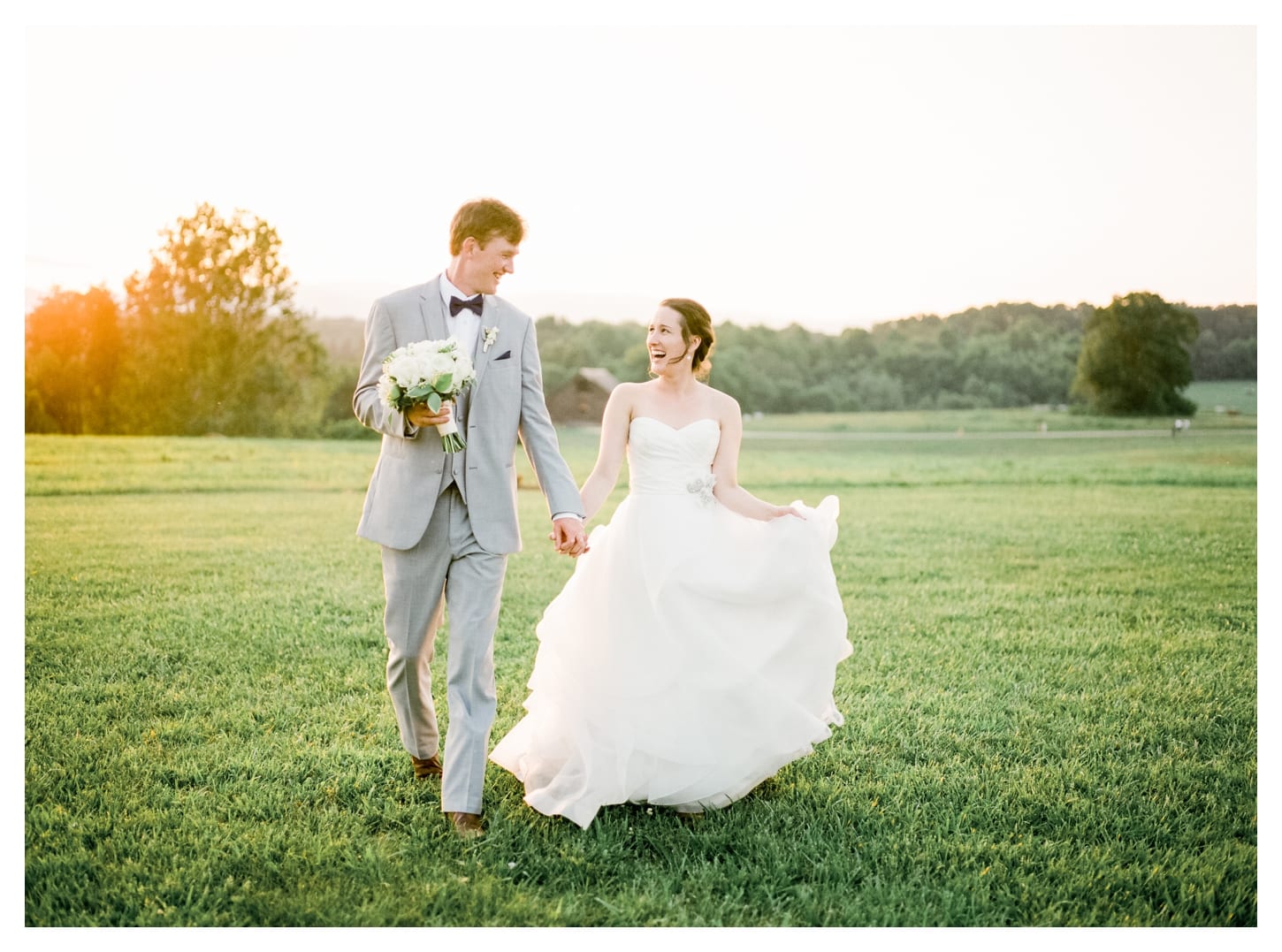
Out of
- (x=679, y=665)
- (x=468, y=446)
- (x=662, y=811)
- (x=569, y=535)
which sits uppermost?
(x=468, y=446)

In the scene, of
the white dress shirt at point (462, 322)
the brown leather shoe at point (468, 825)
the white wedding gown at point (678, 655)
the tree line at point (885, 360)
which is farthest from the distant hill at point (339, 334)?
the brown leather shoe at point (468, 825)

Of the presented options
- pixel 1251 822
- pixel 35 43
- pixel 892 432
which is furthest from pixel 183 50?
pixel 892 432

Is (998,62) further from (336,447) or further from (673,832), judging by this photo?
(336,447)

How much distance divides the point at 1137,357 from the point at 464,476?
18.4 meters

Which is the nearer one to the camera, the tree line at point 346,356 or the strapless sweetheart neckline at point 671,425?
the strapless sweetheart neckline at point 671,425

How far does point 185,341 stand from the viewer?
Answer: 20047 mm

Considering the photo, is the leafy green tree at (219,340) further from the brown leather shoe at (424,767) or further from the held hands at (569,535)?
the held hands at (569,535)

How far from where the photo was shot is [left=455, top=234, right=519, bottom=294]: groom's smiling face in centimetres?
358

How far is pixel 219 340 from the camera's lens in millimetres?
20484

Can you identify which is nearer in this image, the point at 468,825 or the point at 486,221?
the point at 468,825

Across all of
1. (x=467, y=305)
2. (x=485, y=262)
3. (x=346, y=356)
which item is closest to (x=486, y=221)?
(x=485, y=262)

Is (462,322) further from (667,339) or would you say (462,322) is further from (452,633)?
(452,633)

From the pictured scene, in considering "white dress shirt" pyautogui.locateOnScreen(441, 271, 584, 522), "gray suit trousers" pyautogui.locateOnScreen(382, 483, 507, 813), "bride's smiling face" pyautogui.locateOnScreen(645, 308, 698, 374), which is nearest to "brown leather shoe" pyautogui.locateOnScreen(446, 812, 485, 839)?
"gray suit trousers" pyautogui.locateOnScreen(382, 483, 507, 813)

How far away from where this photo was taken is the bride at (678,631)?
11.6 feet
